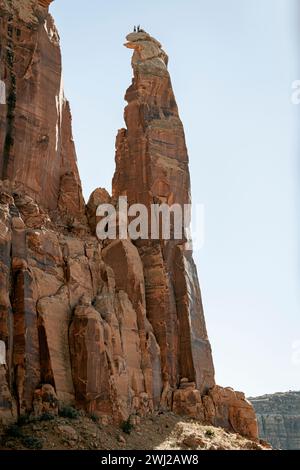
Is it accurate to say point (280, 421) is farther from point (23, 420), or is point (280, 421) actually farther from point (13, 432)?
point (13, 432)

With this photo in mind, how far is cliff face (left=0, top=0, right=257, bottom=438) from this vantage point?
39750mm

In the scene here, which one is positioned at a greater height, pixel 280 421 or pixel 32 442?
pixel 32 442

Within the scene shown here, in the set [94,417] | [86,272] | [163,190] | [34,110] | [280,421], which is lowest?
[280,421]

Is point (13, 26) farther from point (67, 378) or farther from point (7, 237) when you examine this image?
point (67, 378)

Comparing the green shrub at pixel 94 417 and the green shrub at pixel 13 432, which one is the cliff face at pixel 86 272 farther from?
the green shrub at pixel 13 432

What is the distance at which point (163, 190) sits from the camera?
53875 millimetres

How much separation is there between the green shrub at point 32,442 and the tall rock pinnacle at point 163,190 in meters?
14.5

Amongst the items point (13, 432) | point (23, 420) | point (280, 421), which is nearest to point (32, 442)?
point (13, 432)

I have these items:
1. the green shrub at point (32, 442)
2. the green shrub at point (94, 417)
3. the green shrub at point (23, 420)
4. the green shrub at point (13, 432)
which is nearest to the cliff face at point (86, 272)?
the green shrub at point (94, 417)

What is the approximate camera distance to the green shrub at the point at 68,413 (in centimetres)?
3847

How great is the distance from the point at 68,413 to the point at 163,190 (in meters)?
19.5

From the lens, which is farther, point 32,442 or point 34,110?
point 34,110

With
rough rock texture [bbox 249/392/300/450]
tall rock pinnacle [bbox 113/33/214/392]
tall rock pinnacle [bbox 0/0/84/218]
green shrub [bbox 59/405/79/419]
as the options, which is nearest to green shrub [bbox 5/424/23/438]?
green shrub [bbox 59/405/79/419]

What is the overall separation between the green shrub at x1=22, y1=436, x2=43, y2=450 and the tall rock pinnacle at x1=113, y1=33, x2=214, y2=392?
14506 millimetres
